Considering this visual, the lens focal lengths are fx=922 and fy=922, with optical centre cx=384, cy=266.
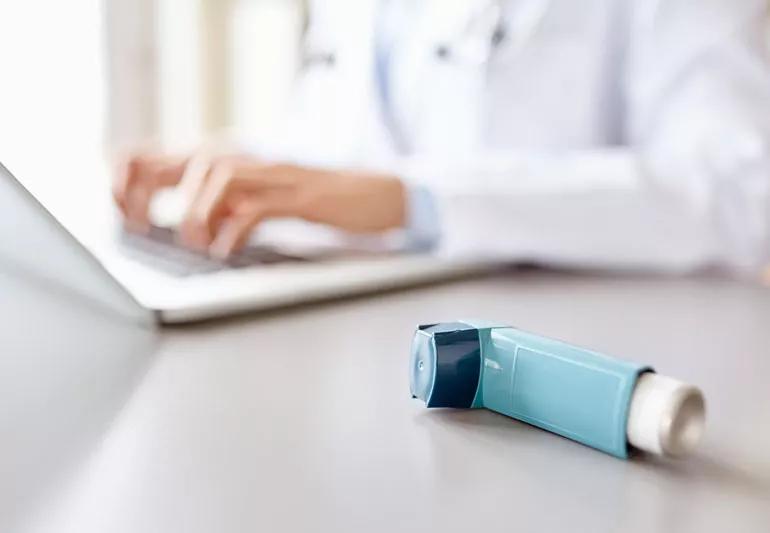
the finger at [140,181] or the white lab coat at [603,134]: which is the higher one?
the white lab coat at [603,134]

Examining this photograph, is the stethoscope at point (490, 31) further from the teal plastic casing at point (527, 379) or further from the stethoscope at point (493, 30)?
the teal plastic casing at point (527, 379)

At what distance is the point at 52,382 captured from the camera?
39 cm

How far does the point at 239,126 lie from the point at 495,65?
1293 mm

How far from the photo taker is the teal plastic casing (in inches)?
12.8

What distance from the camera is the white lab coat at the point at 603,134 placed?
0.73m

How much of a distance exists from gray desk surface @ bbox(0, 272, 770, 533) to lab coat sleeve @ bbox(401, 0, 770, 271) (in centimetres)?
19

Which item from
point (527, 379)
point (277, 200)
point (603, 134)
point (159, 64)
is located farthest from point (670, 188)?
point (159, 64)

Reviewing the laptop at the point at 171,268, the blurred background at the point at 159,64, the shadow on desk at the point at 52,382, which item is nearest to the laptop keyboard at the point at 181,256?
the laptop at the point at 171,268

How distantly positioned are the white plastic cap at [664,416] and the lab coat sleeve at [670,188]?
1.30 ft

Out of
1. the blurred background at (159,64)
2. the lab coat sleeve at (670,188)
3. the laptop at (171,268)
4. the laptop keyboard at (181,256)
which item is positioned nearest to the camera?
the laptop at (171,268)

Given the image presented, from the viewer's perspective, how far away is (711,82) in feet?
2.46

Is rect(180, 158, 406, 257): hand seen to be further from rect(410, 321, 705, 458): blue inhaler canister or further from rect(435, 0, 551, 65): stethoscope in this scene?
A: rect(410, 321, 705, 458): blue inhaler canister

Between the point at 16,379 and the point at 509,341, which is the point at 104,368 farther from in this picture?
the point at 509,341

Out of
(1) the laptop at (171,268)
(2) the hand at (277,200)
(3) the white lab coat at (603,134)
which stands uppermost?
(3) the white lab coat at (603,134)
